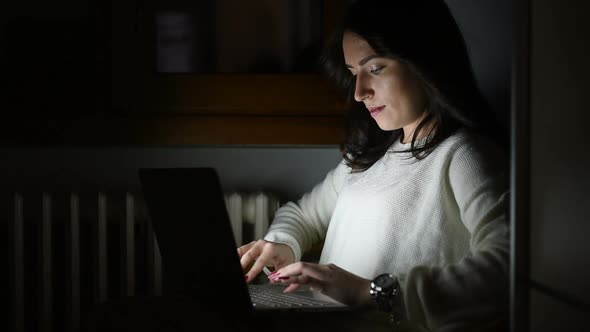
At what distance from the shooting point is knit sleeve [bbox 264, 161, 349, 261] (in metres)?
1.67

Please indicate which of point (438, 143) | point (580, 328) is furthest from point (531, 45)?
point (438, 143)

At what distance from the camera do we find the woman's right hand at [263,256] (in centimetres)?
149

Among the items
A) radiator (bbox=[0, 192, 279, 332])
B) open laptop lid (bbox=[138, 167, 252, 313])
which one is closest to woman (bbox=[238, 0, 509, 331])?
open laptop lid (bbox=[138, 167, 252, 313])

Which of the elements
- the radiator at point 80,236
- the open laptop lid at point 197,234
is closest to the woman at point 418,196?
the open laptop lid at point 197,234

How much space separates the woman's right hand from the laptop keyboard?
101 millimetres

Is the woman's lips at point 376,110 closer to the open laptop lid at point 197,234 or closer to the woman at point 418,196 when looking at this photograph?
the woman at point 418,196

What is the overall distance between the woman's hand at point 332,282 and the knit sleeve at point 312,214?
→ 469mm

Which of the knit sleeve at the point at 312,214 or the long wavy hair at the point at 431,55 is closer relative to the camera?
the long wavy hair at the point at 431,55

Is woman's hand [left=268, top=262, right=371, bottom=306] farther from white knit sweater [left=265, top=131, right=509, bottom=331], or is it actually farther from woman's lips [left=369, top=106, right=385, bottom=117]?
woman's lips [left=369, top=106, right=385, bottom=117]

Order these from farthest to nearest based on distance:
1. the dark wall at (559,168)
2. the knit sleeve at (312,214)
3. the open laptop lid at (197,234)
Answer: the knit sleeve at (312,214) < the open laptop lid at (197,234) < the dark wall at (559,168)

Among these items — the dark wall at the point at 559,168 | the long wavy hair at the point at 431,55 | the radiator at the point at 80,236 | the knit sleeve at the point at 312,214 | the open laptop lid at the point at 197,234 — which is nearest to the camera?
the dark wall at the point at 559,168

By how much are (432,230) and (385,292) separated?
Result: 213mm

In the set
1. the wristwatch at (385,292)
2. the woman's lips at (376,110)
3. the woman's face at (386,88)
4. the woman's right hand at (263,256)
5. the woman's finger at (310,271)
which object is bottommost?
the woman's right hand at (263,256)

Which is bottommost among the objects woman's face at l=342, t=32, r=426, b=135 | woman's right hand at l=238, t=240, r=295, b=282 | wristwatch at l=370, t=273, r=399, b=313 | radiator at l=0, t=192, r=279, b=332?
radiator at l=0, t=192, r=279, b=332
